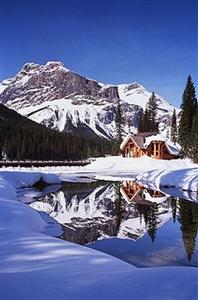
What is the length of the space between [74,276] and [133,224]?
9.57m

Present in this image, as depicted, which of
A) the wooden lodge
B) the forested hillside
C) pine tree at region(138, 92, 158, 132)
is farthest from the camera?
the forested hillside

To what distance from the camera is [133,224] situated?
15453 millimetres

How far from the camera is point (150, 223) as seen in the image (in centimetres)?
1564

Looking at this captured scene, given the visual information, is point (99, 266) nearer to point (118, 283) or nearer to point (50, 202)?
point (118, 283)

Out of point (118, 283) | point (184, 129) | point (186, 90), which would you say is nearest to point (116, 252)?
point (118, 283)

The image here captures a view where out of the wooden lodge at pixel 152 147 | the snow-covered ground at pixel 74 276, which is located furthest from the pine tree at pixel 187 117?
the snow-covered ground at pixel 74 276

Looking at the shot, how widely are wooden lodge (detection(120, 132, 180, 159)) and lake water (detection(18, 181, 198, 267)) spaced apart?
44468mm

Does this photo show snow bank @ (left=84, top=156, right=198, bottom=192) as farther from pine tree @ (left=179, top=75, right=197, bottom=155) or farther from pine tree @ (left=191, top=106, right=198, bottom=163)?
pine tree @ (left=179, top=75, right=197, bottom=155)

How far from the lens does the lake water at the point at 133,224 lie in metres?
10.6

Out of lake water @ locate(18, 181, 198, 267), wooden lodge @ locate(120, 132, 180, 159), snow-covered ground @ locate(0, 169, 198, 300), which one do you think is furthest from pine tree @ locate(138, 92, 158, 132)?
snow-covered ground @ locate(0, 169, 198, 300)

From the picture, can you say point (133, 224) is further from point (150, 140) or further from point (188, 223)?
point (150, 140)

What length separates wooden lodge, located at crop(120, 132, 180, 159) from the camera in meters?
69.5

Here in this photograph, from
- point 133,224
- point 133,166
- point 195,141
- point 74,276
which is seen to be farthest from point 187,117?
point 74,276

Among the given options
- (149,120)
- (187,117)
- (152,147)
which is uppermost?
(149,120)
